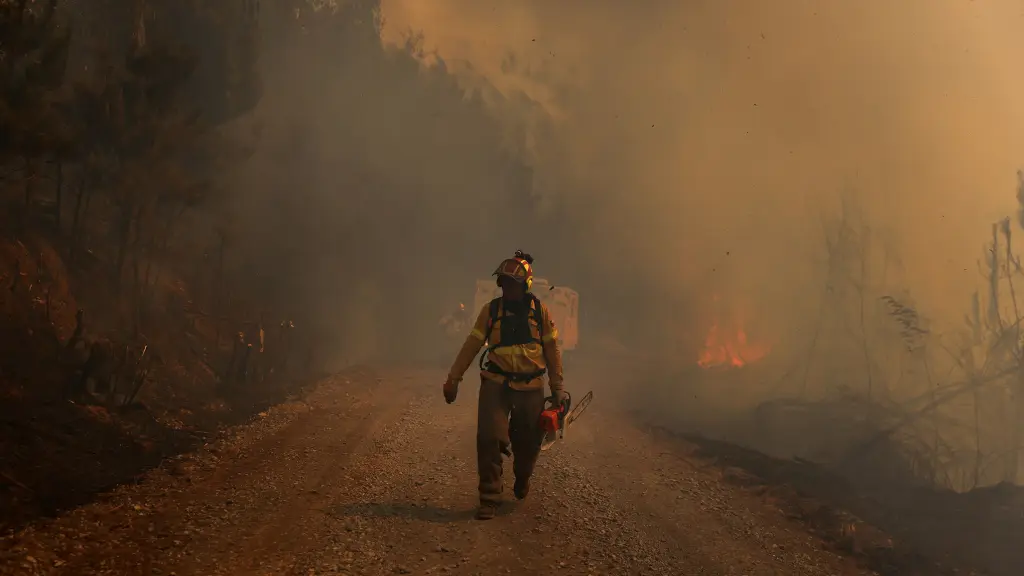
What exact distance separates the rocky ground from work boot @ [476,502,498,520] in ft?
0.42

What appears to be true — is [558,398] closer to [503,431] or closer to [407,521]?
[503,431]

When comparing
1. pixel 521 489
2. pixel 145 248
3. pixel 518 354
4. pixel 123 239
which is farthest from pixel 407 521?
pixel 145 248

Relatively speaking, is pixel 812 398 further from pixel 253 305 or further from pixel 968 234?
pixel 968 234

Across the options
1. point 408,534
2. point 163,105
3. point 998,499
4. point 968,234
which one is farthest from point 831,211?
point 408,534

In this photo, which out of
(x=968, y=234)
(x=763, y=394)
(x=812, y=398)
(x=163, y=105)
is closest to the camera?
(x=163, y=105)

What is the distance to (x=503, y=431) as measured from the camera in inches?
268

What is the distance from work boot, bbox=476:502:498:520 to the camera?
253 inches

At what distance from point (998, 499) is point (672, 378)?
16.5 meters

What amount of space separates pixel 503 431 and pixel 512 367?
688 millimetres

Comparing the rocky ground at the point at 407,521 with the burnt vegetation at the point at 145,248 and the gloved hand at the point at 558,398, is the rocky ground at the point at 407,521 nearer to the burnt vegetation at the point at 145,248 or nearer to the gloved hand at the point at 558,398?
the burnt vegetation at the point at 145,248

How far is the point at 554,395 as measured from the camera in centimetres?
723

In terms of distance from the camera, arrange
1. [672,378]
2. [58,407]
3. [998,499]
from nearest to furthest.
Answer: [58,407] < [998,499] < [672,378]

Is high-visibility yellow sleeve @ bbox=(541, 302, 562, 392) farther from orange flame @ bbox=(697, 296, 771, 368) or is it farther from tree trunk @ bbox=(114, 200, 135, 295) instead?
orange flame @ bbox=(697, 296, 771, 368)

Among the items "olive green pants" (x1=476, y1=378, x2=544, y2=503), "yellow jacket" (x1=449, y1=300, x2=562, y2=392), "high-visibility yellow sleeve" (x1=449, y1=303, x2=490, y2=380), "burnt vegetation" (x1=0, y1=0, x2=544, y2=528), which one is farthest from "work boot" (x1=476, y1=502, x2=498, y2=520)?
"burnt vegetation" (x1=0, y1=0, x2=544, y2=528)
